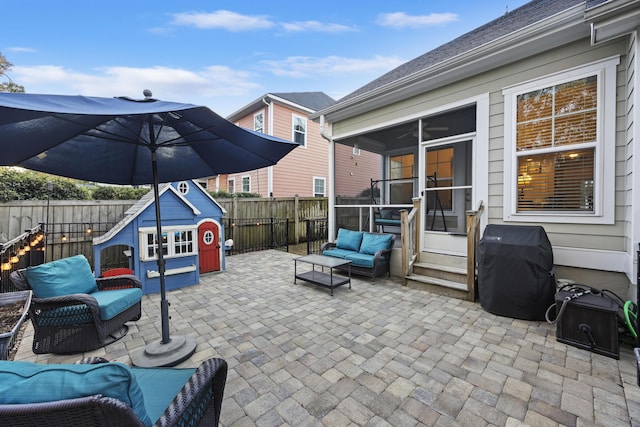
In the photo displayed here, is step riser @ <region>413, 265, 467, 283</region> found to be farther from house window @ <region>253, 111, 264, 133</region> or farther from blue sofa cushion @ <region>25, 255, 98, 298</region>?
house window @ <region>253, 111, 264, 133</region>

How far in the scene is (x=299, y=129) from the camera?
11984 mm

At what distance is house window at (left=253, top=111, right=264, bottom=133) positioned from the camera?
11.4 metres

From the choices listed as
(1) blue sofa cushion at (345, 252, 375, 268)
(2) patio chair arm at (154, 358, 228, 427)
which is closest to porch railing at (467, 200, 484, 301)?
(1) blue sofa cushion at (345, 252, 375, 268)

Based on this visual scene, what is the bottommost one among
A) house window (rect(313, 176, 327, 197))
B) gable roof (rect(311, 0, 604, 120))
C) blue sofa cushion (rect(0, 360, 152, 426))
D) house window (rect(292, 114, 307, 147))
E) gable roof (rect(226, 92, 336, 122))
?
blue sofa cushion (rect(0, 360, 152, 426))

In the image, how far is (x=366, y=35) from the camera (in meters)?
8.44

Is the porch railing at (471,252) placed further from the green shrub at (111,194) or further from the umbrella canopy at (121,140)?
the green shrub at (111,194)

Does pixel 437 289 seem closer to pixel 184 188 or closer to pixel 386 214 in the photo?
pixel 386 214

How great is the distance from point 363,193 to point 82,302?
10314 millimetres

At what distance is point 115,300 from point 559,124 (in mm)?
5969

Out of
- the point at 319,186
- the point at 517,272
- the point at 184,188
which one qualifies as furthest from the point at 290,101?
the point at 517,272

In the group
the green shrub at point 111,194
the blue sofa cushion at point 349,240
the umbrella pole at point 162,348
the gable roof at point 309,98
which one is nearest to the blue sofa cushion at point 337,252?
the blue sofa cushion at point 349,240

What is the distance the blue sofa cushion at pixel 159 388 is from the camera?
1.41m

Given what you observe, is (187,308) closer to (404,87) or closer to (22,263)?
(22,263)

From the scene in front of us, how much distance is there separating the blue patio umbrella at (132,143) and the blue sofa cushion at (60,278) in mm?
996
